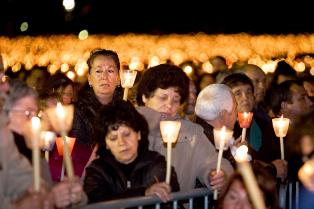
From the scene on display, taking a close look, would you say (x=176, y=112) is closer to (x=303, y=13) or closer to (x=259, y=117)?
(x=259, y=117)

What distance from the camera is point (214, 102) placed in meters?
6.69

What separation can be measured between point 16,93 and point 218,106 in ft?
6.61

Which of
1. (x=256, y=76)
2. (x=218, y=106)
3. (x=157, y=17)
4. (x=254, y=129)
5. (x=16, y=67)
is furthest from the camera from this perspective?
(x=157, y=17)

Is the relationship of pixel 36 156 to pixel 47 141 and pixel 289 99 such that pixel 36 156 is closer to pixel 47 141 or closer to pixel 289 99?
pixel 47 141

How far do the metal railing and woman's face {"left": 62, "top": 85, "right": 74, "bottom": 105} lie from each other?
3.20 metres

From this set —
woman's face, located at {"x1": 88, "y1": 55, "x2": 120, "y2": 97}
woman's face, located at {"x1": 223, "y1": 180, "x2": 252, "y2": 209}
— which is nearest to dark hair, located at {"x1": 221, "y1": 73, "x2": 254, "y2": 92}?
woman's face, located at {"x1": 88, "y1": 55, "x2": 120, "y2": 97}

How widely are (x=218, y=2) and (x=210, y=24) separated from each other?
3071mm

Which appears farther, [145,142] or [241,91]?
[241,91]

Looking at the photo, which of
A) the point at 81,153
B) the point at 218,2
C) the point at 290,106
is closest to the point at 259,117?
the point at 290,106

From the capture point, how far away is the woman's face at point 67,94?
887 centimetres

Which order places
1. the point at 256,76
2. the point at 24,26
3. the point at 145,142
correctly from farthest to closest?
the point at 24,26
the point at 256,76
the point at 145,142

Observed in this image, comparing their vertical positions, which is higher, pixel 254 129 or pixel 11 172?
pixel 254 129

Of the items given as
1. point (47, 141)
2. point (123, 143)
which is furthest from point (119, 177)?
point (47, 141)

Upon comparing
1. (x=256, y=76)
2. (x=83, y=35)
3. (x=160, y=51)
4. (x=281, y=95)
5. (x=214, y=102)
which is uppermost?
(x=83, y=35)
